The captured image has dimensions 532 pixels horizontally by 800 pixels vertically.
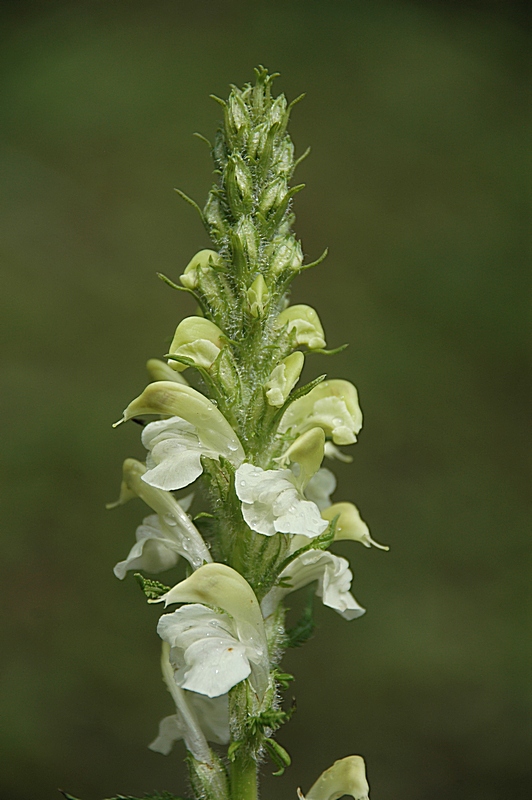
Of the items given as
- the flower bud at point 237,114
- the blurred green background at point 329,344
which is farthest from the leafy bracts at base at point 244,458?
the blurred green background at point 329,344

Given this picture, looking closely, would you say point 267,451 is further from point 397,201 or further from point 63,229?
point 397,201

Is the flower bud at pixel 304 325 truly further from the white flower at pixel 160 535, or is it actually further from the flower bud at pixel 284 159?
the white flower at pixel 160 535

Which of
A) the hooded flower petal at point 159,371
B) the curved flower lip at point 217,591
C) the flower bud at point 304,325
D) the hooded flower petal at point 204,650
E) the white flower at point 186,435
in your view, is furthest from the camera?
the hooded flower petal at point 159,371

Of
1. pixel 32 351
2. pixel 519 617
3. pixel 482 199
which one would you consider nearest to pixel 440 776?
pixel 519 617

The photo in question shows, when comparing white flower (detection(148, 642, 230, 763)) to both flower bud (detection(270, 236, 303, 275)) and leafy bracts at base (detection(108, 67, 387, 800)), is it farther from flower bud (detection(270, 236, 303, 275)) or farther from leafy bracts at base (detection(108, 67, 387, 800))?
flower bud (detection(270, 236, 303, 275))

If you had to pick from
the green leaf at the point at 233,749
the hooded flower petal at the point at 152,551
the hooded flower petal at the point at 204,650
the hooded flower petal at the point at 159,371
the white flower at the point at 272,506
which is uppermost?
the hooded flower petal at the point at 159,371

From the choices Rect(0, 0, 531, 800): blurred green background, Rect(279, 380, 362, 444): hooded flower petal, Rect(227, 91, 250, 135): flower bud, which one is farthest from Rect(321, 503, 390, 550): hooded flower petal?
Rect(0, 0, 531, 800): blurred green background

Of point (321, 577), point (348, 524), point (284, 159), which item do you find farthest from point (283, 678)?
point (284, 159)
